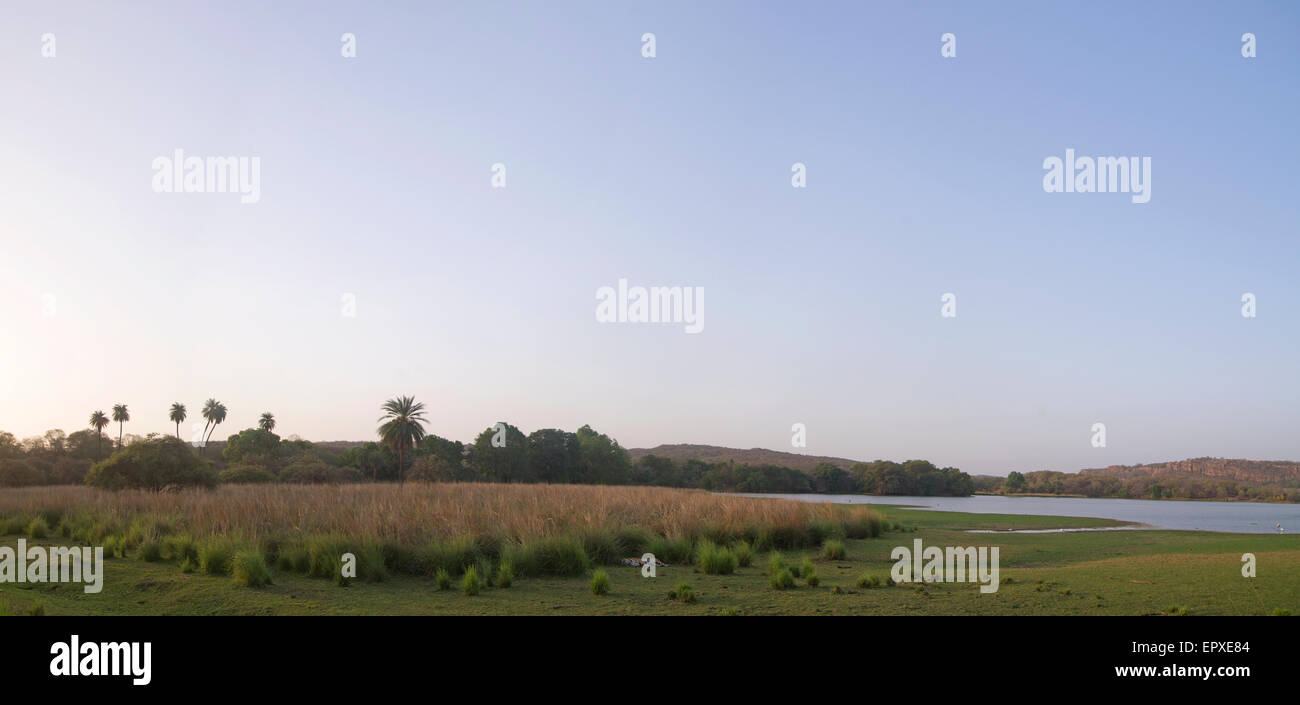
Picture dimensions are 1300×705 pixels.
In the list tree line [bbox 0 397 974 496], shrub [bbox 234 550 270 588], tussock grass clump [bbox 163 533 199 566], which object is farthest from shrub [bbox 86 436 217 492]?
shrub [bbox 234 550 270 588]

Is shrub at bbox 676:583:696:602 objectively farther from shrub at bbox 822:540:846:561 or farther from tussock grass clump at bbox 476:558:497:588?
shrub at bbox 822:540:846:561

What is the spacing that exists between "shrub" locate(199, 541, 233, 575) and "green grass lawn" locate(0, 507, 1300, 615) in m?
0.33

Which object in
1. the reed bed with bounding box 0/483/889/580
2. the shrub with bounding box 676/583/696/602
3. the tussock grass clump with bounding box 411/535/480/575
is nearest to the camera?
the shrub with bounding box 676/583/696/602

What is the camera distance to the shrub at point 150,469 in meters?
30.4

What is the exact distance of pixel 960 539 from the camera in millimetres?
24281

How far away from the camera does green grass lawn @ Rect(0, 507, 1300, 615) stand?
902 cm

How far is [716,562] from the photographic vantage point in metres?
14.1

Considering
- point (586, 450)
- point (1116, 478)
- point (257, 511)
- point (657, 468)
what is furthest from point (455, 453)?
point (1116, 478)

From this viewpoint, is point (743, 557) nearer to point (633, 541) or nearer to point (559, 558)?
point (633, 541)

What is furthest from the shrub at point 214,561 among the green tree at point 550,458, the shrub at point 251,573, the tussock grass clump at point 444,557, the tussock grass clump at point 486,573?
the green tree at point 550,458
